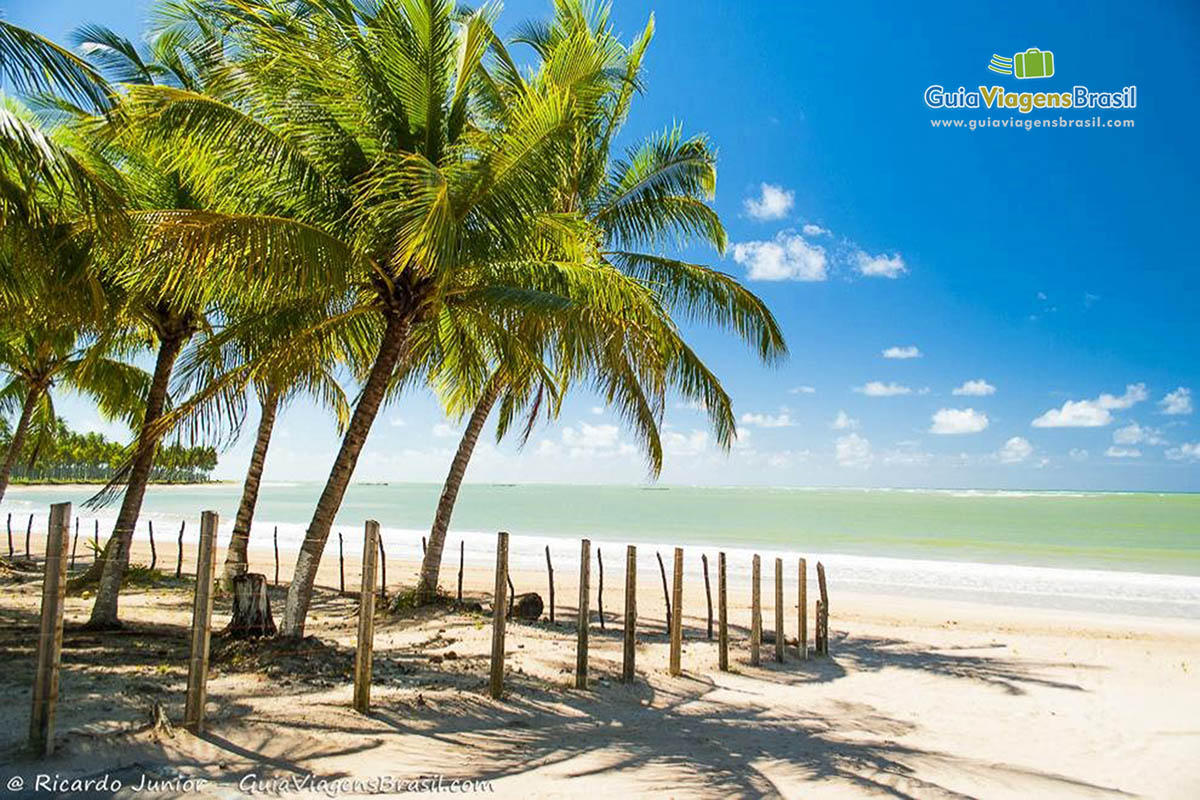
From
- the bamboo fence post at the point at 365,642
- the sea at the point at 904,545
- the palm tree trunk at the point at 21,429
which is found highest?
the palm tree trunk at the point at 21,429

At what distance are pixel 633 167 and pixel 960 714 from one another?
7.95 m

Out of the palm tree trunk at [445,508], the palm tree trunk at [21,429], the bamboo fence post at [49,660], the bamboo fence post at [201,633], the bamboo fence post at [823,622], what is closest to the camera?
the bamboo fence post at [49,660]

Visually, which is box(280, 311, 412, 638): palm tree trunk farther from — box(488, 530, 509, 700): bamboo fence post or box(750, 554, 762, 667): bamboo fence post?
box(750, 554, 762, 667): bamboo fence post

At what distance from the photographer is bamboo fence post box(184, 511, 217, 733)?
209 inches

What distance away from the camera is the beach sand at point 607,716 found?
516 centimetres

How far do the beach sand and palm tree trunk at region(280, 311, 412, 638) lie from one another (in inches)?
17.3

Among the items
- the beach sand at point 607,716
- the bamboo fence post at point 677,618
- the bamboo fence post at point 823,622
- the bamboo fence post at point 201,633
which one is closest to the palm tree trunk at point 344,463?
the beach sand at point 607,716

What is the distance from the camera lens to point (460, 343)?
32.4 feet

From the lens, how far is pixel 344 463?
7.73 m

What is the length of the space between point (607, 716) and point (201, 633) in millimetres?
3448

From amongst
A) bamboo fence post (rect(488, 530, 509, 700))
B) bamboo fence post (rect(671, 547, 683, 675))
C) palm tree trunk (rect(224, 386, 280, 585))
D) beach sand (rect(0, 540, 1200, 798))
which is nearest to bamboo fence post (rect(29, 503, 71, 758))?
beach sand (rect(0, 540, 1200, 798))

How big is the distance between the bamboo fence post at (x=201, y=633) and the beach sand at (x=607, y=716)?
0.16 m

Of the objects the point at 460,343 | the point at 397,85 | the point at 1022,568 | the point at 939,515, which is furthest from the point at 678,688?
the point at 939,515

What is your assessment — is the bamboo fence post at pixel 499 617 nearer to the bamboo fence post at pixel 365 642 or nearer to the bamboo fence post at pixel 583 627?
the bamboo fence post at pixel 583 627
